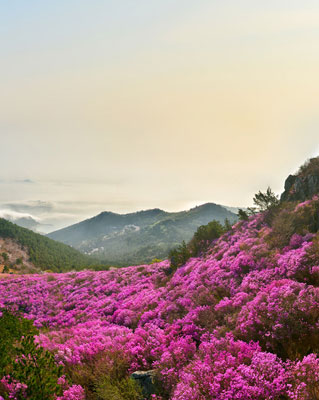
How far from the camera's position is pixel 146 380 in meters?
6.52

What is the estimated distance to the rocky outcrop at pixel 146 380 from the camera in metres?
6.25

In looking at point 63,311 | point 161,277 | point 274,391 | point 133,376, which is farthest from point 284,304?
point 63,311

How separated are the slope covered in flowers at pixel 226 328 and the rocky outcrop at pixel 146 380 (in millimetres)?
211

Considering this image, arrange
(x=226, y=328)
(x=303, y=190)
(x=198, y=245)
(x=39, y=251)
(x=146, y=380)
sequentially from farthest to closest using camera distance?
(x=39, y=251) → (x=198, y=245) → (x=303, y=190) → (x=226, y=328) → (x=146, y=380)

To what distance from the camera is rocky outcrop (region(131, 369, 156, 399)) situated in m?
6.25

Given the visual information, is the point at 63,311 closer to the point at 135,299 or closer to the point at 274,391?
the point at 135,299

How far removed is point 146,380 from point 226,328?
2.91 meters

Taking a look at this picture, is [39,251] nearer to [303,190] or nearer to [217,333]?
[303,190]

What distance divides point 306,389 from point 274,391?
1.88 feet

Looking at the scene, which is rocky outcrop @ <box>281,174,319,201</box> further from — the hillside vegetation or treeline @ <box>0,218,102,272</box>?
treeline @ <box>0,218,102,272</box>

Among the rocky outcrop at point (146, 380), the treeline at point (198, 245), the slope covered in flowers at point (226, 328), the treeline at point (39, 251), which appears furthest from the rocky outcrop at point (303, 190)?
the treeline at point (39, 251)

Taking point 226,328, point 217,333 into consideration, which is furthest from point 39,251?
point 226,328

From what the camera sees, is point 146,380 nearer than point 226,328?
Yes

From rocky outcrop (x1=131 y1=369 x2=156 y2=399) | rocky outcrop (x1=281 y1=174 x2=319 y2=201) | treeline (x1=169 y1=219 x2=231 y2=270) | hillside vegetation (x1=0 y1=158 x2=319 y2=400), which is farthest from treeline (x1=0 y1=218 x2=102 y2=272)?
rocky outcrop (x1=131 y1=369 x2=156 y2=399)
